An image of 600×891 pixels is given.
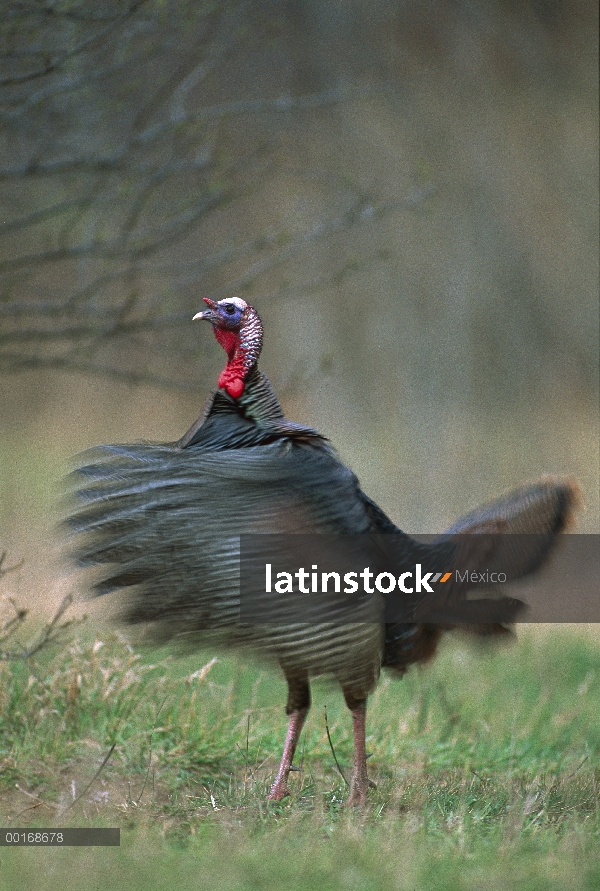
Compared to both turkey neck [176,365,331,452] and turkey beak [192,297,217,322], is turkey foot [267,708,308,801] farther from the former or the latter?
turkey beak [192,297,217,322]

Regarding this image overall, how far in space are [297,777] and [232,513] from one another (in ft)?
4.30

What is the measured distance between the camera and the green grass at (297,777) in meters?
2.97

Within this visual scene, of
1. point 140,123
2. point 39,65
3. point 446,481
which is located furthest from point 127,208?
point 446,481

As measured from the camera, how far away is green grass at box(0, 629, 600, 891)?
2973 millimetres

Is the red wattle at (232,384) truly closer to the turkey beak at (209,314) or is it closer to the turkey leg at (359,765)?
the turkey beak at (209,314)

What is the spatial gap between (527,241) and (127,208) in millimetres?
3495

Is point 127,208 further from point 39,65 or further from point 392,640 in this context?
point 392,640

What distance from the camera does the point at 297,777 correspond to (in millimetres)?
4066

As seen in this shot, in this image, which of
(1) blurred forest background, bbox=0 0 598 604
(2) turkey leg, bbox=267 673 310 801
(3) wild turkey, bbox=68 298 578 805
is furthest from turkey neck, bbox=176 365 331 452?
(1) blurred forest background, bbox=0 0 598 604

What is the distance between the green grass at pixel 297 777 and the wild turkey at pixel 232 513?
532 mm

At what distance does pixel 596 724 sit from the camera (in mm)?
4953

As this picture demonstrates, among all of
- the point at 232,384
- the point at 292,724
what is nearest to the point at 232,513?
the point at 232,384

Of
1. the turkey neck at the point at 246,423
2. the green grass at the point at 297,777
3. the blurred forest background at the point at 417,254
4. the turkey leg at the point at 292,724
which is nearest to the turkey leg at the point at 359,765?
the green grass at the point at 297,777

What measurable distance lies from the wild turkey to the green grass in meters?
0.53
